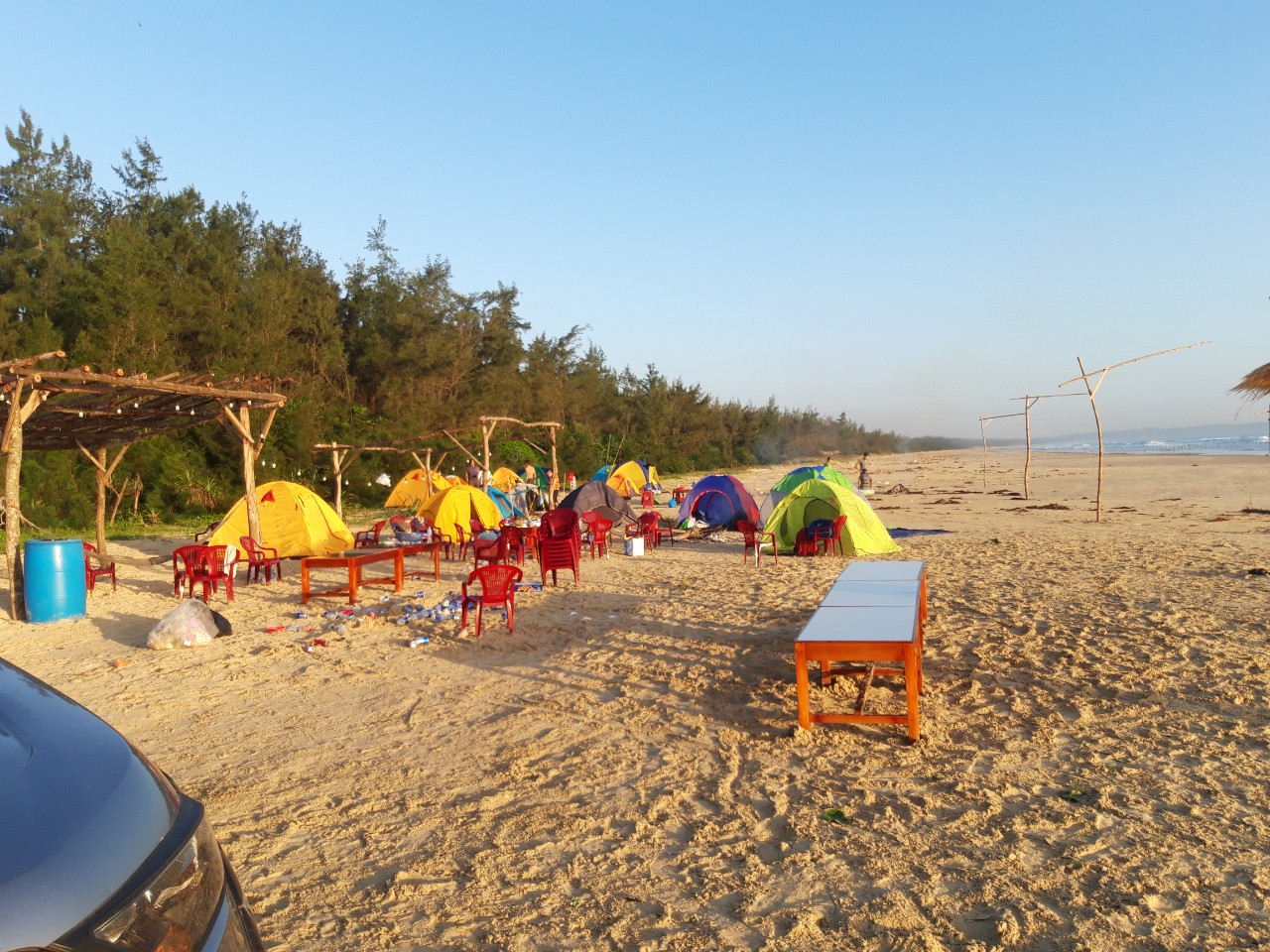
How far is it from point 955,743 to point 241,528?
12023 mm

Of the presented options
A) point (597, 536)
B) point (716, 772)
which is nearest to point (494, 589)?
point (716, 772)

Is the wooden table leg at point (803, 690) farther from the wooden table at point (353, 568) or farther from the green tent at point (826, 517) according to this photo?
the green tent at point (826, 517)

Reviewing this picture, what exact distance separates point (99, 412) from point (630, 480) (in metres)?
17.8

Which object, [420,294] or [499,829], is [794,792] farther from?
[420,294]

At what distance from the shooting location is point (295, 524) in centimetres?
1482

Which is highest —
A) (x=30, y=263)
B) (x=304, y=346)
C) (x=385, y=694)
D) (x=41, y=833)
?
(x=30, y=263)

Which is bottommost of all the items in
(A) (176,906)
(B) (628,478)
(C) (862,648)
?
(C) (862,648)

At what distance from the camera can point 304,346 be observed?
103 feet

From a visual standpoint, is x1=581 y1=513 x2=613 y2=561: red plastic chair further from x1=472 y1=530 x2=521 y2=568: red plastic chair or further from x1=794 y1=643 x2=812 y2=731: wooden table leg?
x1=794 y1=643 x2=812 y2=731: wooden table leg

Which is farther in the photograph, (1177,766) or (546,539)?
(546,539)

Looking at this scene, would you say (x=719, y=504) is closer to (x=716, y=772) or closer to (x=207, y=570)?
(x=207, y=570)

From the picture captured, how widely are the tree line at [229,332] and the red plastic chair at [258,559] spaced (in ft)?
33.2

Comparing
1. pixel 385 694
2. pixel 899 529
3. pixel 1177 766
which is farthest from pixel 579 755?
pixel 899 529

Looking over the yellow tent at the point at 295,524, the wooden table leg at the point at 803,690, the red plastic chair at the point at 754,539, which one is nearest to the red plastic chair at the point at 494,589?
the wooden table leg at the point at 803,690
